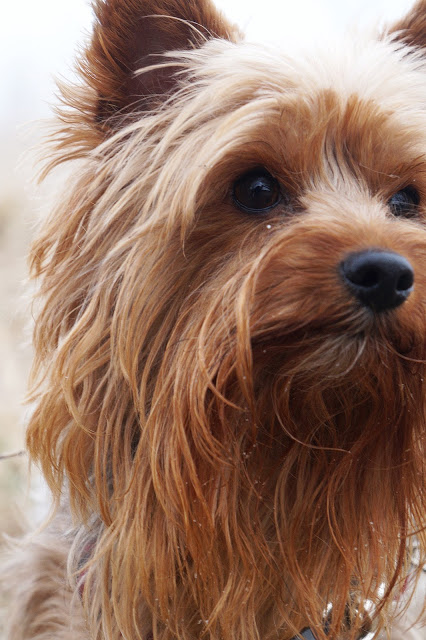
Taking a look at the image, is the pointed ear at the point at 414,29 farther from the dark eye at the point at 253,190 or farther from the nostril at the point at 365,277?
the nostril at the point at 365,277

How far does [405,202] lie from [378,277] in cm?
54

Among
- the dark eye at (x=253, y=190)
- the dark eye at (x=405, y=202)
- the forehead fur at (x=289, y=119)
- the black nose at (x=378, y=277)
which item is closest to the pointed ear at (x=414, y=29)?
the forehead fur at (x=289, y=119)

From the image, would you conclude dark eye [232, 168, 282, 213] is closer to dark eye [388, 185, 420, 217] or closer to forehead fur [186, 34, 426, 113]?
forehead fur [186, 34, 426, 113]

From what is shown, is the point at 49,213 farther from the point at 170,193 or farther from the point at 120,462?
the point at 120,462

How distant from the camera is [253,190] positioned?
6.60ft

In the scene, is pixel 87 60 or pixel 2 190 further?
pixel 2 190

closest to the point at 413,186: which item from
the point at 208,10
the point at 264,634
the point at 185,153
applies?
the point at 185,153

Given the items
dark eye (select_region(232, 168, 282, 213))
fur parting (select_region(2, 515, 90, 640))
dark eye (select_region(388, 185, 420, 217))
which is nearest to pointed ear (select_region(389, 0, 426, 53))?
dark eye (select_region(388, 185, 420, 217))

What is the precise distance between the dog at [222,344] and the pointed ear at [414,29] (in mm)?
228

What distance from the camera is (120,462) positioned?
2.16 m

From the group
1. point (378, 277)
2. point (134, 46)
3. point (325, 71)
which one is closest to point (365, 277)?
point (378, 277)

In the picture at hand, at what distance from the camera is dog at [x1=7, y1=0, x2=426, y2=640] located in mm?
1883

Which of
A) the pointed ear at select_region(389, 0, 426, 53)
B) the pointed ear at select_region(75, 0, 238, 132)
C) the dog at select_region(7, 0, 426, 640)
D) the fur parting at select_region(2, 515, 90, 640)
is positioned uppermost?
the pointed ear at select_region(75, 0, 238, 132)

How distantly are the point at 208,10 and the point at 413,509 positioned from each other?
1.53 metres
